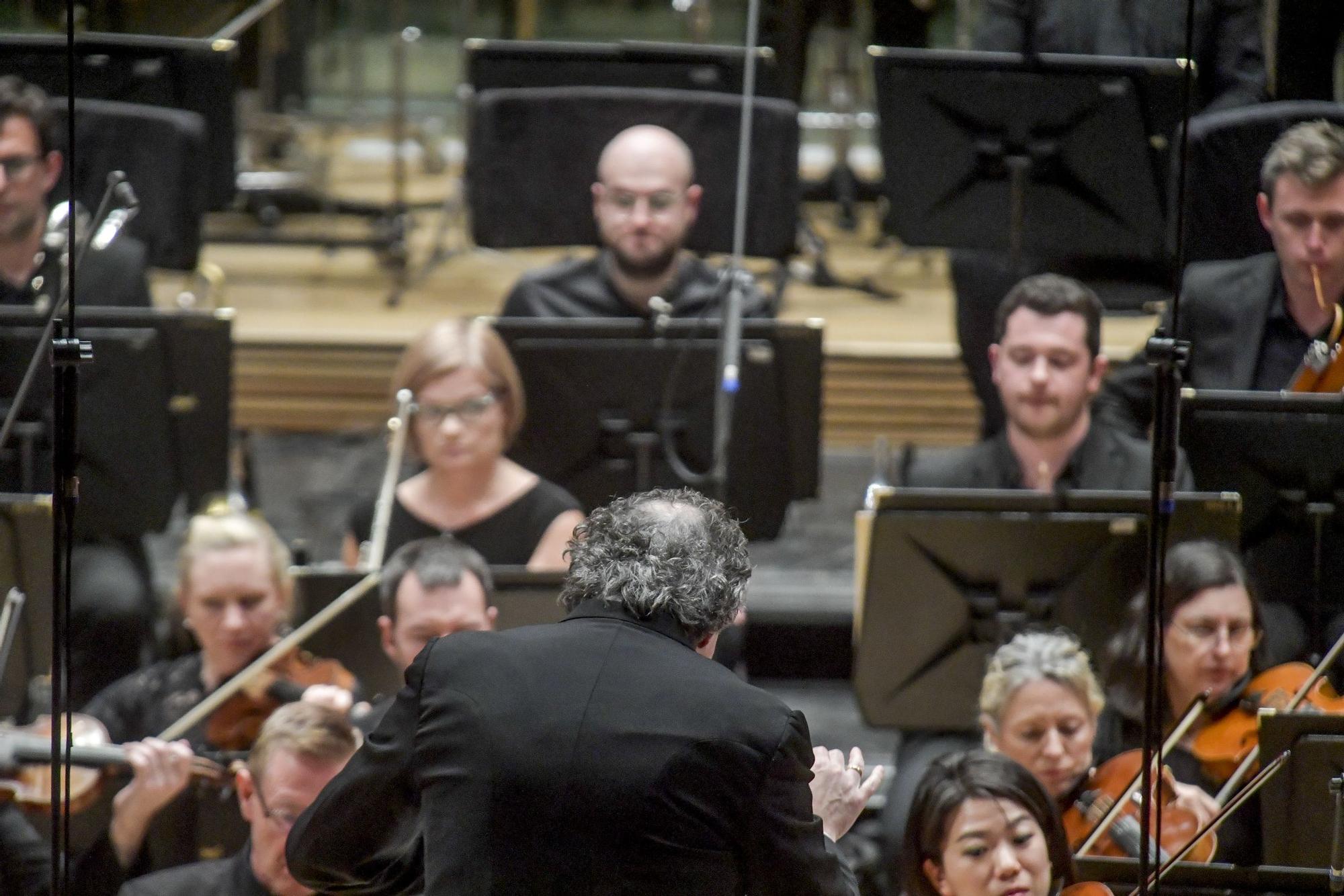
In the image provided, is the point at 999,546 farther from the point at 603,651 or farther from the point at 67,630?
the point at 67,630

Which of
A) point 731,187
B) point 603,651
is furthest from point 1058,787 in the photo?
point 731,187

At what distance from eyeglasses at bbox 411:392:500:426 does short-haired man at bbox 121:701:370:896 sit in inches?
33.3

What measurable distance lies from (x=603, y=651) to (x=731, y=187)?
7.79 feet

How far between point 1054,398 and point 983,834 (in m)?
1.07

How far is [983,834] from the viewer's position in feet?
8.20

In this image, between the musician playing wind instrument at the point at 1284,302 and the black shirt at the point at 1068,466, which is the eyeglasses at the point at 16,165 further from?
the musician playing wind instrument at the point at 1284,302

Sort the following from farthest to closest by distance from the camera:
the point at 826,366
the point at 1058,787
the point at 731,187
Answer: the point at 826,366
the point at 731,187
the point at 1058,787

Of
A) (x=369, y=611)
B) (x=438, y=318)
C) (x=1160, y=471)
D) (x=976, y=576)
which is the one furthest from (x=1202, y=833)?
(x=438, y=318)

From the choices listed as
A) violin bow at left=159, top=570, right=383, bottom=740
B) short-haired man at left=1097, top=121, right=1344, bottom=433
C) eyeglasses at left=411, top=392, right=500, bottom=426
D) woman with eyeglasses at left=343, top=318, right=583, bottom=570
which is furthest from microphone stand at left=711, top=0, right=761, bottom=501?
short-haired man at left=1097, top=121, right=1344, bottom=433

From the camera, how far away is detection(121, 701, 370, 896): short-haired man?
2688 millimetres

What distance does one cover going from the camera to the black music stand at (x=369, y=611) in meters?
3.14

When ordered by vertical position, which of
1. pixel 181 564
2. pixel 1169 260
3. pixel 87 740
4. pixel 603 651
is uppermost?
pixel 1169 260

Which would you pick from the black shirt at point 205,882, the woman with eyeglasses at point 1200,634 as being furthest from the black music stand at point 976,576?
the black shirt at point 205,882

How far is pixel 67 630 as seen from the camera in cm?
192
